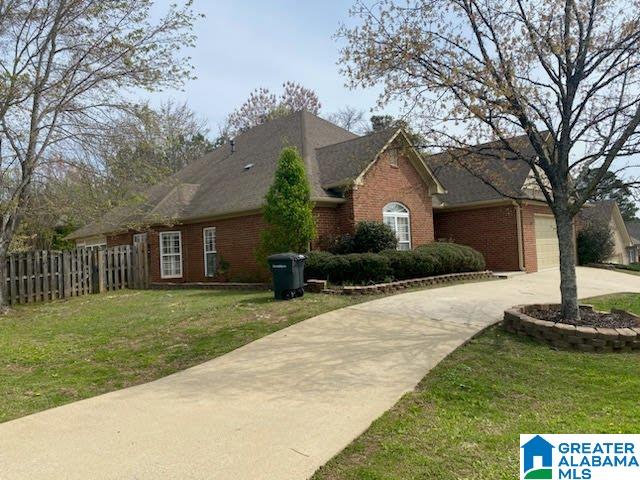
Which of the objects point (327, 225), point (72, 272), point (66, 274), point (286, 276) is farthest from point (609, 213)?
point (66, 274)

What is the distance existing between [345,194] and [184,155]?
93.9 ft

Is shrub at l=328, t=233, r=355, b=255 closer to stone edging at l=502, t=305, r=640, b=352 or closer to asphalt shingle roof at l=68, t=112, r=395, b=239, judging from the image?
asphalt shingle roof at l=68, t=112, r=395, b=239

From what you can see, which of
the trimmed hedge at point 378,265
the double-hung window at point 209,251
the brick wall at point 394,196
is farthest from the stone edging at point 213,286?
the brick wall at point 394,196

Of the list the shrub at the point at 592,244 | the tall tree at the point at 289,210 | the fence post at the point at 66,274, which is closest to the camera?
the tall tree at the point at 289,210

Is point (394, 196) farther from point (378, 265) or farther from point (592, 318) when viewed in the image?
point (592, 318)

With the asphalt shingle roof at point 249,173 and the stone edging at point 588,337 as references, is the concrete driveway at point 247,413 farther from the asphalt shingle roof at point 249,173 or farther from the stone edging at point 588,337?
the asphalt shingle roof at point 249,173

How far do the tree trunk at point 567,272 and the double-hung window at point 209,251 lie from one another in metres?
12.6

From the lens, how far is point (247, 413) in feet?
15.7

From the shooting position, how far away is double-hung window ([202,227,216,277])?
59.5ft

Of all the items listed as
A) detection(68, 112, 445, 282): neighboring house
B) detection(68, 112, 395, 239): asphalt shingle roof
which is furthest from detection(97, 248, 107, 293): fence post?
detection(68, 112, 445, 282): neighboring house

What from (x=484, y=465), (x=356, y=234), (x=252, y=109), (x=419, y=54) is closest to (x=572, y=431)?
(x=484, y=465)

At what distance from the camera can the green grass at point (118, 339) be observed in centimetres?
592

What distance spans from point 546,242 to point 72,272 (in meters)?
18.6

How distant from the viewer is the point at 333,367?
20.6 feet
